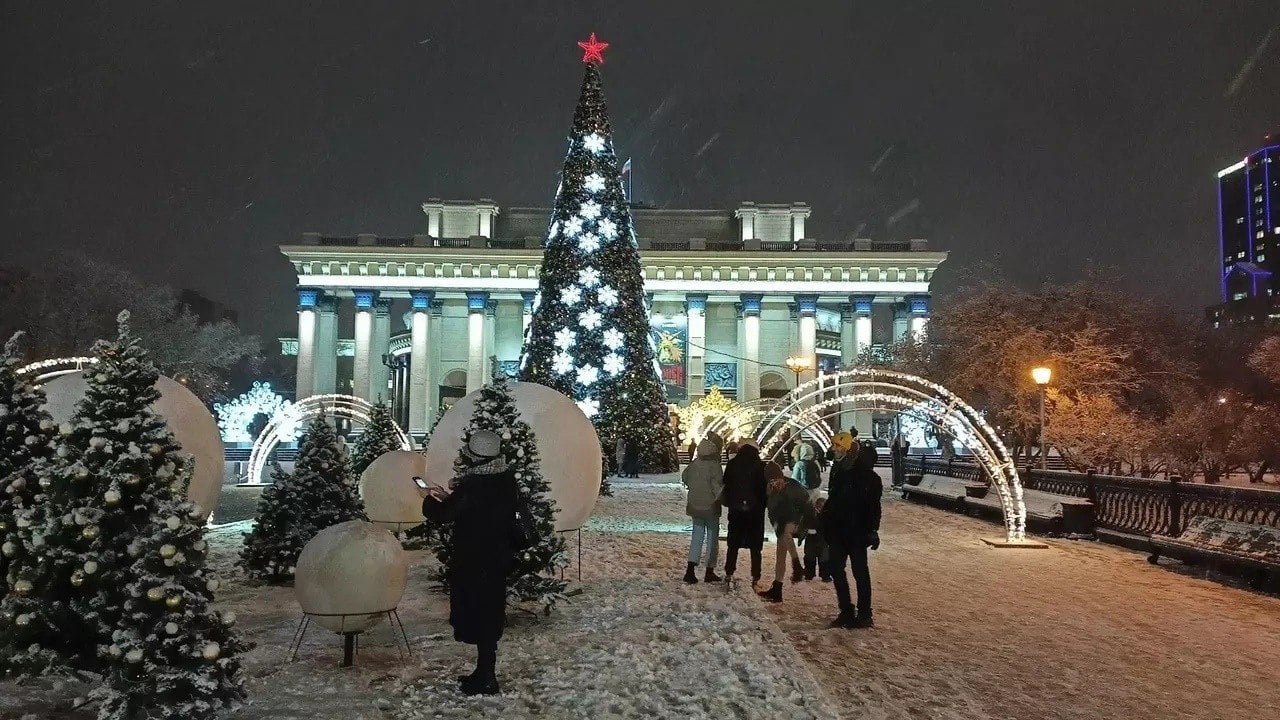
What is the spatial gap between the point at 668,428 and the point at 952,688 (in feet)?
80.9

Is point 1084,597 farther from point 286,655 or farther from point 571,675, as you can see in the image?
point 286,655

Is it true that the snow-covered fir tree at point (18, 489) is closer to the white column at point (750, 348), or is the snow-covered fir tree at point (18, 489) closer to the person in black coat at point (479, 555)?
the person in black coat at point (479, 555)

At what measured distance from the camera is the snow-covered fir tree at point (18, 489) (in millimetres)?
5473

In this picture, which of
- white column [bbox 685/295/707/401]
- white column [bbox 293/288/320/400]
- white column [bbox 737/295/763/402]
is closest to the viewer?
white column [bbox 293/288/320/400]

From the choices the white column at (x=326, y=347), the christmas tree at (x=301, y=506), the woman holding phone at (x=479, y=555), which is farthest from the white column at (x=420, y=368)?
the woman holding phone at (x=479, y=555)

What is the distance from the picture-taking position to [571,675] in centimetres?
680

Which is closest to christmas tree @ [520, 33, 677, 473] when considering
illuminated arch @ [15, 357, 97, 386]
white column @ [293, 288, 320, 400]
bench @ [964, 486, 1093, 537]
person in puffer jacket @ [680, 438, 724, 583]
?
illuminated arch @ [15, 357, 97, 386]

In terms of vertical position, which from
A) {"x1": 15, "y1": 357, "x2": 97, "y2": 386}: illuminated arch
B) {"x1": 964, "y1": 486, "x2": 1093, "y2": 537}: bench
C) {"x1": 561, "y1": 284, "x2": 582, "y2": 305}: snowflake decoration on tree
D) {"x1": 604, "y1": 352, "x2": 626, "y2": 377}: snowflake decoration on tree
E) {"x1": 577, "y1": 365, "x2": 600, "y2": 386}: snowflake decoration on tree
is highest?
{"x1": 561, "y1": 284, "x2": 582, "y2": 305}: snowflake decoration on tree

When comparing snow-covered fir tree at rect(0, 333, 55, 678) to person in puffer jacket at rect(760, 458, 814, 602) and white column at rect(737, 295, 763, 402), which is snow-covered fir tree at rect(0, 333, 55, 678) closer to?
person in puffer jacket at rect(760, 458, 814, 602)

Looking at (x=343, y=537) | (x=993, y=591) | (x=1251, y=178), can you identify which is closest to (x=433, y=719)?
(x=343, y=537)

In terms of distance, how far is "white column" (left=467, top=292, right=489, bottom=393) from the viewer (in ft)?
242

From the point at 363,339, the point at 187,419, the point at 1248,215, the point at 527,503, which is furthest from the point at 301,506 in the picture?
the point at 1248,215

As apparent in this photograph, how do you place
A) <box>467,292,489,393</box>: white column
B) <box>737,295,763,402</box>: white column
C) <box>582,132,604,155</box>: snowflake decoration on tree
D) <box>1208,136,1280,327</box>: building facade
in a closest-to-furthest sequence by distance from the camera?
<box>582,132,604,155</box>: snowflake decoration on tree
<box>467,292,489,393</box>: white column
<box>737,295,763,402</box>: white column
<box>1208,136,1280,327</box>: building facade

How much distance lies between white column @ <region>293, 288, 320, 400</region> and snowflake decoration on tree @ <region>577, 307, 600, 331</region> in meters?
48.9
